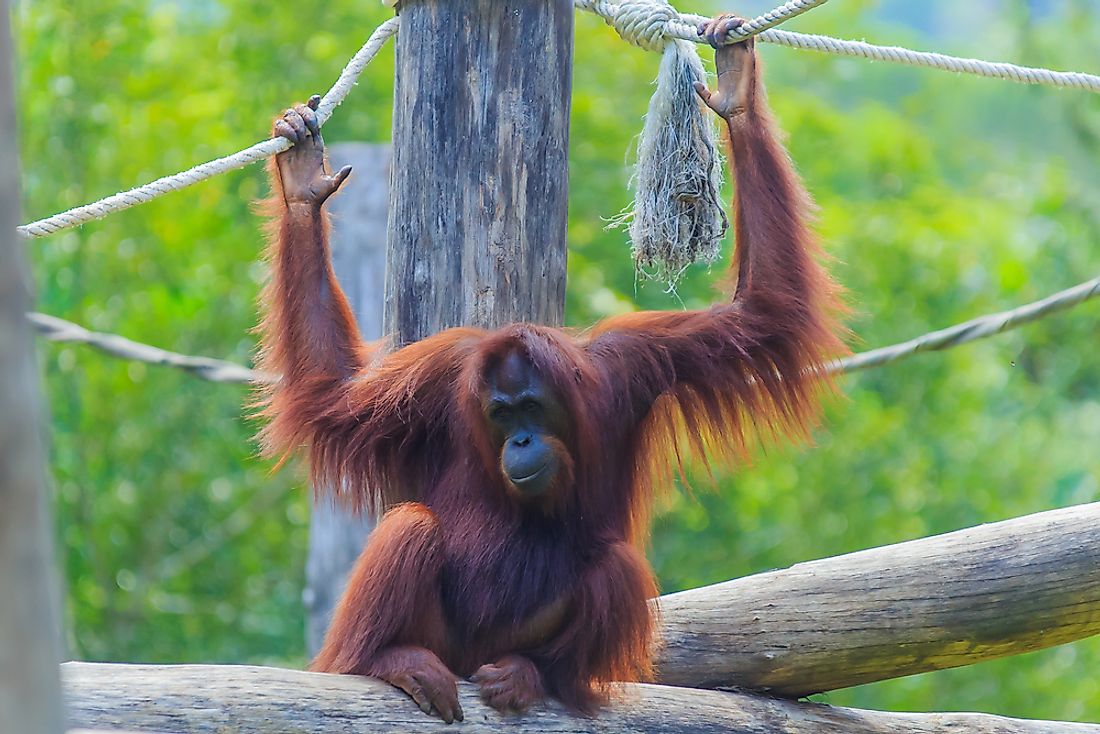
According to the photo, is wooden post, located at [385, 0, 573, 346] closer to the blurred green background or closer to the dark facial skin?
the dark facial skin

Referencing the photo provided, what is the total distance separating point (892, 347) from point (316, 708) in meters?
2.66

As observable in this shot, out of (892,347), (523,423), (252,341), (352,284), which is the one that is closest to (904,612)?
(523,423)

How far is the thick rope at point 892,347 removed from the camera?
433 centimetres

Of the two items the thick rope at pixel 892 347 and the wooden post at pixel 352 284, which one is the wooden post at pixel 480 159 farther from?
the wooden post at pixel 352 284

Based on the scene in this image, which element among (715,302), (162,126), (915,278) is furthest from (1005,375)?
(715,302)

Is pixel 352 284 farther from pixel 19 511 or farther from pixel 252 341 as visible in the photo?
pixel 19 511

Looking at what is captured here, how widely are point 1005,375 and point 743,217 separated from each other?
830 centimetres

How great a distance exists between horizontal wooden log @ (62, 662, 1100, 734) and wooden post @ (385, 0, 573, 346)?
1001 millimetres

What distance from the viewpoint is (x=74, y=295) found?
8.05 metres

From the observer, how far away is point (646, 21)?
3660 mm

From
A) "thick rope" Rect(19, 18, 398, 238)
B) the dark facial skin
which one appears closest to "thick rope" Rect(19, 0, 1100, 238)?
"thick rope" Rect(19, 18, 398, 238)

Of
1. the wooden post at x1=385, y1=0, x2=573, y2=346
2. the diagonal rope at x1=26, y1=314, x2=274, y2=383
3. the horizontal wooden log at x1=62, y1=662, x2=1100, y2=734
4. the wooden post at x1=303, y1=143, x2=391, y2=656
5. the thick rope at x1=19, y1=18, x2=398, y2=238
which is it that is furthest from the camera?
the wooden post at x1=303, y1=143, x2=391, y2=656

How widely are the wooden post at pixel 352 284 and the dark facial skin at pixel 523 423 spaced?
248 cm

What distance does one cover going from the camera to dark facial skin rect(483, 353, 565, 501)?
323cm
